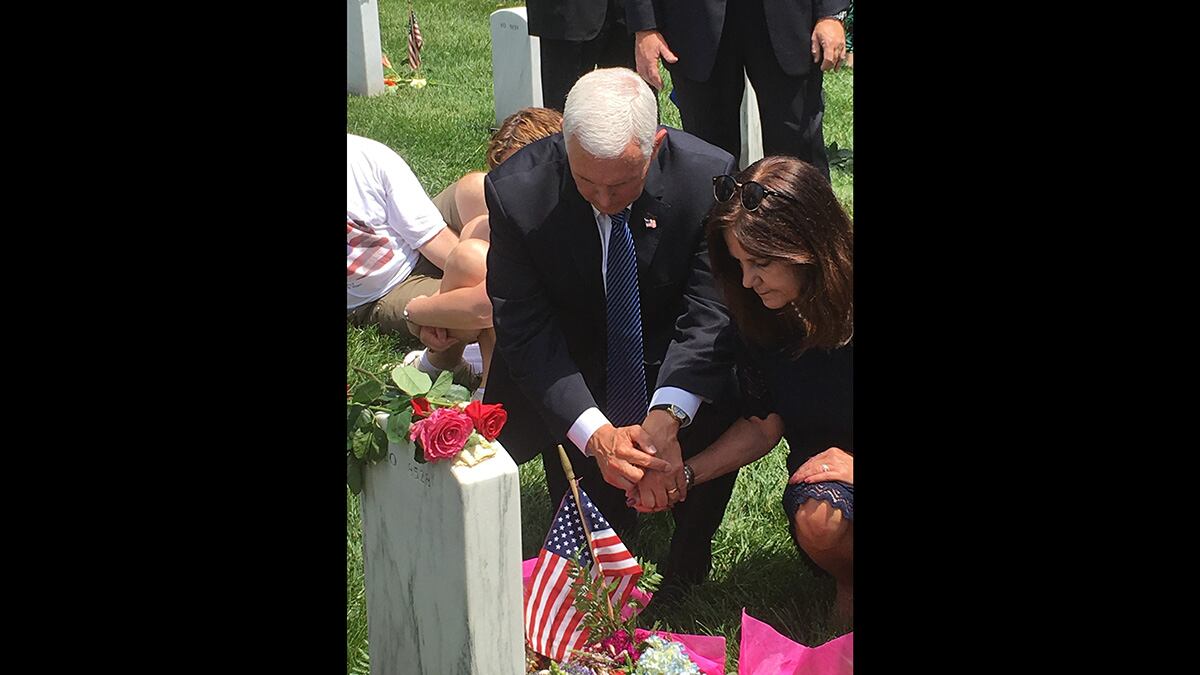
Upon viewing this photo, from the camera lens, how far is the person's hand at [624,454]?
3.11 m

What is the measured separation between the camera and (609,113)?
2914 millimetres

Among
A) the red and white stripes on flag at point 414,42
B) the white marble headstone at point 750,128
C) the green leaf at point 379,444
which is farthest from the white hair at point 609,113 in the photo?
the green leaf at point 379,444

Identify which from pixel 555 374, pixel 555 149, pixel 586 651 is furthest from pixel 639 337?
pixel 586 651

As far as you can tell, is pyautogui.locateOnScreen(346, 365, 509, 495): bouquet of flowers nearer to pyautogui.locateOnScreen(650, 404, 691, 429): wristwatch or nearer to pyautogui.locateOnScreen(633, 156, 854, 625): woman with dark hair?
pyautogui.locateOnScreen(650, 404, 691, 429): wristwatch

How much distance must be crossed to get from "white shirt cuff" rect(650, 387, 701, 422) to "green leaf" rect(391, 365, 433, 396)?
509 mm

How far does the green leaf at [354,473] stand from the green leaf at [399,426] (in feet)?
0.45

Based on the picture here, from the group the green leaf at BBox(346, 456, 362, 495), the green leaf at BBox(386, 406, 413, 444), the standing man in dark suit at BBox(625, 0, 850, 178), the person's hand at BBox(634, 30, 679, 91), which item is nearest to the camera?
the green leaf at BBox(386, 406, 413, 444)

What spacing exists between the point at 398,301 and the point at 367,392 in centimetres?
134

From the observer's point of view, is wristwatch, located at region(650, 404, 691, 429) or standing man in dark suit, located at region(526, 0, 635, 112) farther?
standing man in dark suit, located at region(526, 0, 635, 112)

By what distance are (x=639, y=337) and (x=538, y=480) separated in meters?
0.74

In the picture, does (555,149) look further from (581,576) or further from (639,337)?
(581,576)

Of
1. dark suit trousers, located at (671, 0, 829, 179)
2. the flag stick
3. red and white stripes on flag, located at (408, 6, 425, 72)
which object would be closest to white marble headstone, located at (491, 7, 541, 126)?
red and white stripes on flag, located at (408, 6, 425, 72)

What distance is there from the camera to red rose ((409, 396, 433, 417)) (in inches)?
112

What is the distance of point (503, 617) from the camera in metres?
2.85
